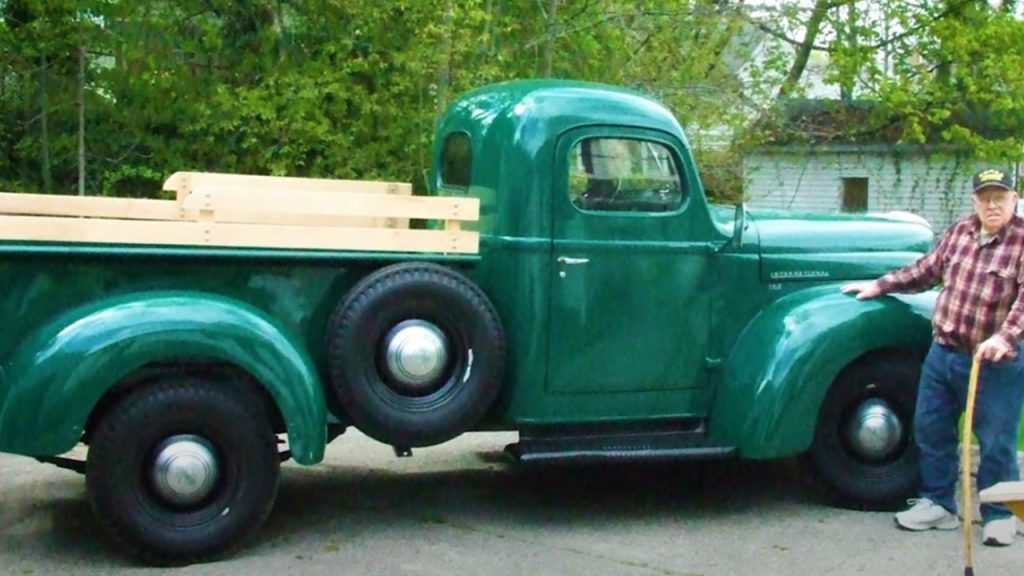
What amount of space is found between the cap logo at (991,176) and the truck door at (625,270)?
133cm

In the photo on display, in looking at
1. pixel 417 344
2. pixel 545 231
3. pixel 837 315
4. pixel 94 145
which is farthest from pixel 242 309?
pixel 94 145

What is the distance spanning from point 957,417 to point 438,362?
2.47m

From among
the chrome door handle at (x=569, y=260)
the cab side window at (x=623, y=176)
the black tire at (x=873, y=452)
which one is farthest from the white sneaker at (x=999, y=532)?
the chrome door handle at (x=569, y=260)

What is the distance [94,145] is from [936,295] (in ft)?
31.7

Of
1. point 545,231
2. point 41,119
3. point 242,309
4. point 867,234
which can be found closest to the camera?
point 242,309

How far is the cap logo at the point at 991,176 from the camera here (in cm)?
595

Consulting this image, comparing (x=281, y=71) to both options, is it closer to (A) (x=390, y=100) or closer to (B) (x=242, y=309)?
(A) (x=390, y=100)

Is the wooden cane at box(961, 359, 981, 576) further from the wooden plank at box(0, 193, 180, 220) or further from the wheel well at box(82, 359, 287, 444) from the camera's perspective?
the wooden plank at box(0, 193, 180, 220)

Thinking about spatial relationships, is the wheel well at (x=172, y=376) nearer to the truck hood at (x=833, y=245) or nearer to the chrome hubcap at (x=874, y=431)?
the truck hood at (x=833, y=245)

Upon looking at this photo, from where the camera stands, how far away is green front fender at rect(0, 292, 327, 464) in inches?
206

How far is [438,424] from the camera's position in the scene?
5895 millimetres

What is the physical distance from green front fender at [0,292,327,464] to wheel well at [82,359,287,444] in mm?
78

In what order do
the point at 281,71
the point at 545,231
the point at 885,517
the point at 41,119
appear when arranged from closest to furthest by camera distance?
1. the point at 545,231
2. the point at 885,517
3. the point at 281,71
4. the point at 41,119

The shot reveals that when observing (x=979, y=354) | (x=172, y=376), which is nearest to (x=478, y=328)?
(x=172, y=376)
